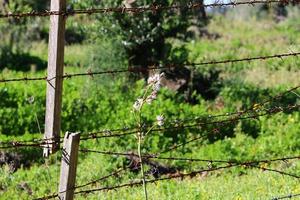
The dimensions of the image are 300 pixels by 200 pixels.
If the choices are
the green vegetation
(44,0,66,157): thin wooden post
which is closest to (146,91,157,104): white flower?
(44,0,66,157): thin wooden post

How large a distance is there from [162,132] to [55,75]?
6345mm

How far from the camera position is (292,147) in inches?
373

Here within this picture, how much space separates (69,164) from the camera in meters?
3.62

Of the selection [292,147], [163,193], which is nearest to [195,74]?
[292,147]

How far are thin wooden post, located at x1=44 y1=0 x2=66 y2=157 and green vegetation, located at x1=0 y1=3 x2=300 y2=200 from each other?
1.44 m

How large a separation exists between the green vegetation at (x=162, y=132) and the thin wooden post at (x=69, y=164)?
1.66m

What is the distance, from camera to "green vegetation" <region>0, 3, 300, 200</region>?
266 inches

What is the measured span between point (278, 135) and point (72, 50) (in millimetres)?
12493

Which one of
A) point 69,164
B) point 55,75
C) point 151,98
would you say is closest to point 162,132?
point 151,98

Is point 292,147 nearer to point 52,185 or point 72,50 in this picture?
point 52,185

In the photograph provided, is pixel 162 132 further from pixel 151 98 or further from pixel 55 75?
pixel 55 75

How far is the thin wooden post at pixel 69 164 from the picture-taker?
11.8 ft

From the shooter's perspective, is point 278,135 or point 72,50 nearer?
point 278,135

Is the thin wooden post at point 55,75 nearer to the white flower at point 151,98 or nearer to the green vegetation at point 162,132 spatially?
the white flower at point 151,98
